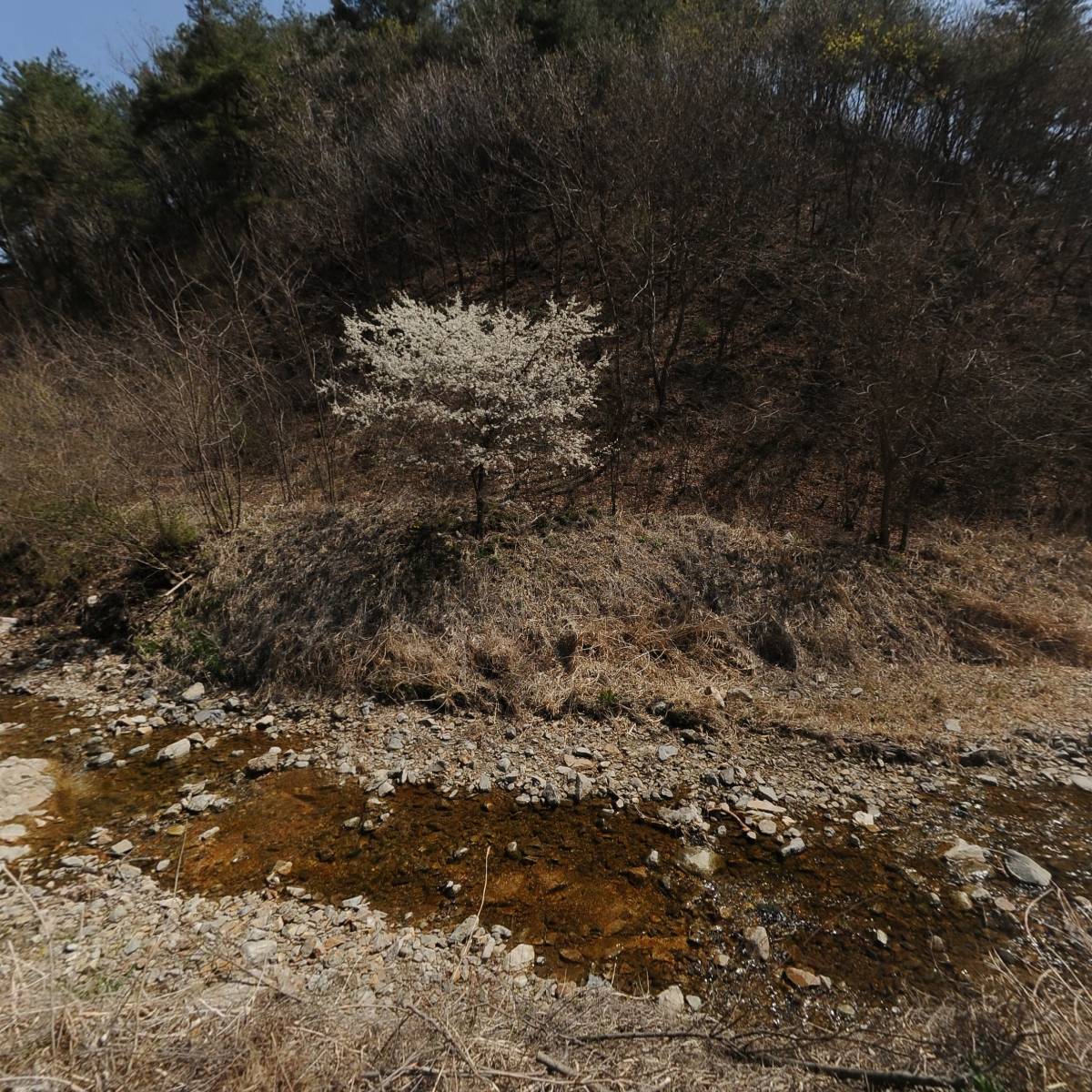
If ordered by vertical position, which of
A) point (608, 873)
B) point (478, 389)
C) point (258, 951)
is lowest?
point (258, 951)

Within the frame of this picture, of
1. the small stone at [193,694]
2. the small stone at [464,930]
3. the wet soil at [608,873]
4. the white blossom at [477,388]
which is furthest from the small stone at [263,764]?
the white blossom at [477,388]

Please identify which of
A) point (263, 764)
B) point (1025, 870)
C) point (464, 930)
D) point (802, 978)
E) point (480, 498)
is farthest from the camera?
point (480, 498)

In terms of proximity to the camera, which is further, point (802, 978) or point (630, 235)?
point (630, 235)

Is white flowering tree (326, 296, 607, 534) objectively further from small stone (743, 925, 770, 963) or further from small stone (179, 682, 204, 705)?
small stone (743, 925, 770, 963)

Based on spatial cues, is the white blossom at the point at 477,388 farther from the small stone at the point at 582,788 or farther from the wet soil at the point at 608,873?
the wet soil at the point at 608,873

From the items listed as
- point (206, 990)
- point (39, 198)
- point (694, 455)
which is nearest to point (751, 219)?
point (694, 455)

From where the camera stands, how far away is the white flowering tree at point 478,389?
7668 millimetres

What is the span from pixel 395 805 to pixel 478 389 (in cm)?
506

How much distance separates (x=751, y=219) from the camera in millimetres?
12070

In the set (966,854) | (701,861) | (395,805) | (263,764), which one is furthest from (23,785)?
(966,854)

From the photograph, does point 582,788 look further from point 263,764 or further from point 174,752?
point 174,752

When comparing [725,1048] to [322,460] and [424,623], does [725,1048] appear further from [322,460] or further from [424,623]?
[322,460]

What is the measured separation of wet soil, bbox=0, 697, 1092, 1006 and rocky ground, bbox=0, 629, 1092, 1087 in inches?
1.7

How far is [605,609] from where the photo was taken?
7.66 metres
